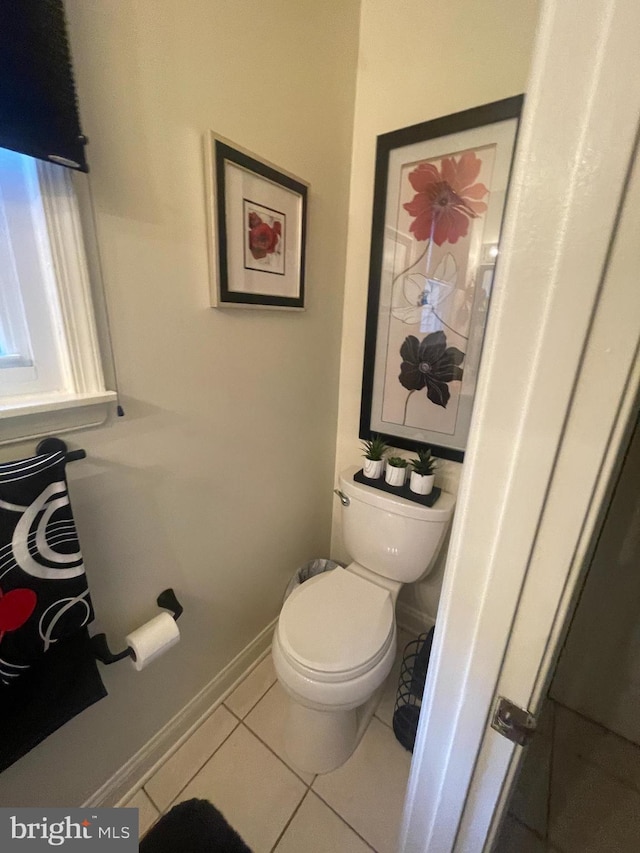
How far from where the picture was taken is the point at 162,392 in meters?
0.94

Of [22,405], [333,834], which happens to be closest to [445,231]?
[22,405]

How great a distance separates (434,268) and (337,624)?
1.27 m

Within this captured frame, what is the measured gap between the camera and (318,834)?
1.04m

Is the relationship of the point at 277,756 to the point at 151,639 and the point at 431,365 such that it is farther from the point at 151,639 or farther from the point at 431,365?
the point at 431,365

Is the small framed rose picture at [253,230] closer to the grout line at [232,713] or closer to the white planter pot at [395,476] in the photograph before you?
the white planter pot at [395,476]

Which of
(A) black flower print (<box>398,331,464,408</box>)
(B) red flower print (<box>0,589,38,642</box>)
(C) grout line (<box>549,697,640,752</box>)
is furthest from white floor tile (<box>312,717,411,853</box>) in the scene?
(A) black flower print (<box>398,331,464,408</box>)

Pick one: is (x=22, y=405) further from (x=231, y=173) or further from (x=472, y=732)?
(x=472, y=732)

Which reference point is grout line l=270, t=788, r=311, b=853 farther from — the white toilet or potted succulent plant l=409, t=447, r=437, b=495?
potted succulent plant l=409, t=447, r=437, b=495

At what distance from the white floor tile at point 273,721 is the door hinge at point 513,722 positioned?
104 cm

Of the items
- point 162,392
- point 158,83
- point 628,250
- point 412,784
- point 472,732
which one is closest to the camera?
point 628,250

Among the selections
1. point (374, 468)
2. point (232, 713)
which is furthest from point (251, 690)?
point (374, 468)

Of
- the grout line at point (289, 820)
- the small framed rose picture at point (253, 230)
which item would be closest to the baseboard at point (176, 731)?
the grout line at point (289, 820)

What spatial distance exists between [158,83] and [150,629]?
52.4 inches

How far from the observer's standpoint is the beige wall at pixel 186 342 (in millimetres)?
772
